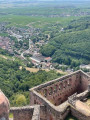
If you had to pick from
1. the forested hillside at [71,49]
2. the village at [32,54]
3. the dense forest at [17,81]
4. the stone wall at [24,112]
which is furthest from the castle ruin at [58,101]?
the forested hillside at [71,49]

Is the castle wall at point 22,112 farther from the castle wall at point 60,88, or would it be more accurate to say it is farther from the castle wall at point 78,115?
the castle wall at point 60,88

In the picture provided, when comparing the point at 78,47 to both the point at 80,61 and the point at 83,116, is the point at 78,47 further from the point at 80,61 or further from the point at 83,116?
the point at 83,116

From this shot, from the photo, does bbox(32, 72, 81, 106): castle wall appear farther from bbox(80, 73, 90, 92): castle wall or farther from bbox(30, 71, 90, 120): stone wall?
bbox(80, 73, 90, 92): castle wall

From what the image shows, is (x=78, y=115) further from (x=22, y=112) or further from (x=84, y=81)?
(x=84, y=81)

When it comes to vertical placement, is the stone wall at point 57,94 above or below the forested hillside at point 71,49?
above

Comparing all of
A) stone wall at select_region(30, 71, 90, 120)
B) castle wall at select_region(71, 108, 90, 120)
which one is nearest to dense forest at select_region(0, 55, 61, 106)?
stone wall at select_region(30, 71, 90, 120)

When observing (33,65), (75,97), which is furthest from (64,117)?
(33,65)

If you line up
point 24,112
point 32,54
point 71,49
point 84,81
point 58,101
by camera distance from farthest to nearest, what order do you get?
point 32,54, point 71,49, point 84,81, point 58,101, point 24,112

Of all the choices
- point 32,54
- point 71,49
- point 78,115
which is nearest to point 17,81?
point 78,115
